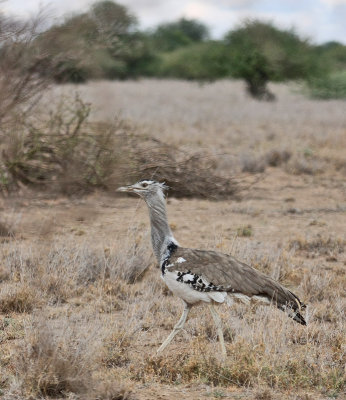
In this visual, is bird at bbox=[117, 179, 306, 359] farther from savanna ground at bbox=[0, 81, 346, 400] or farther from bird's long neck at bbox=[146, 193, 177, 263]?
savanna ground at bbox=[0, 81, 346, 400]

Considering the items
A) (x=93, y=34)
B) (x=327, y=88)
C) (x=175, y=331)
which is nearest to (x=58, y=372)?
(x=175, y=331)

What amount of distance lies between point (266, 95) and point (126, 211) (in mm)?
23298

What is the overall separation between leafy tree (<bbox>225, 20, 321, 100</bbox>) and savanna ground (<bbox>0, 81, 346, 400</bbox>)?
20.1 m

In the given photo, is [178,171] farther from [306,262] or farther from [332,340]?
[332,340]

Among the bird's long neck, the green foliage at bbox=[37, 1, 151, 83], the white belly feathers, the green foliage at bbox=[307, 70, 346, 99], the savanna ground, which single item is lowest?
the savanna ground

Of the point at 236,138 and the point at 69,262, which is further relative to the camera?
the point at 236,138

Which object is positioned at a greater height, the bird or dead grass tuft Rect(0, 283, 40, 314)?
the bird

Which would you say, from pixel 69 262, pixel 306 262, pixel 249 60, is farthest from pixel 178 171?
pixel 249 60

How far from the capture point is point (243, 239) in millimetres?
7637

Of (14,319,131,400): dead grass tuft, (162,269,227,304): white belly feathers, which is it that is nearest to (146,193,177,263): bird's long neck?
(162,269,227,304): white belly feathers

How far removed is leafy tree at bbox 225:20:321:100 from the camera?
30.1m

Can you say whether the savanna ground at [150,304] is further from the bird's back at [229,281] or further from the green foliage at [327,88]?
the green foliage at [327,88]

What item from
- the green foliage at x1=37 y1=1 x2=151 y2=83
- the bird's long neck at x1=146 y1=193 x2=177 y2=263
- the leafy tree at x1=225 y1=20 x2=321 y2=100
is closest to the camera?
the green foliage at x1=37 y1=1 x2=151 y2=83

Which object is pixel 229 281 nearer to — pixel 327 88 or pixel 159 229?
pixel 159 229
